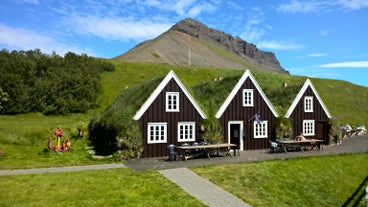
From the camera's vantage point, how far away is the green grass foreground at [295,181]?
51.4ft

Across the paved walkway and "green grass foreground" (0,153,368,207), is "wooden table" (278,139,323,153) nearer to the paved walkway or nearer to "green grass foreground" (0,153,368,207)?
"green grass foreground" (0,153,368,207)

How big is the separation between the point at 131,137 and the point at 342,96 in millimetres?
61836

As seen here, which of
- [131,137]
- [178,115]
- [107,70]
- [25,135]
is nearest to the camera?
[131,137]

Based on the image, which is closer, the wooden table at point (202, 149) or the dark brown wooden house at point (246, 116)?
Result: the wooden table at point (202, 149)

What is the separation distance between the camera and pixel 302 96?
29.9 meters

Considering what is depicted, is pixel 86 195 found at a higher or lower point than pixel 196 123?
lower

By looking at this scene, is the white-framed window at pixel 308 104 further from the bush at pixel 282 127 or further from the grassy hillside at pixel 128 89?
the bush at pixel 282 127

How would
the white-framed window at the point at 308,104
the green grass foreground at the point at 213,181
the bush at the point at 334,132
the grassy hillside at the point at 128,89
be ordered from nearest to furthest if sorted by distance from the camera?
the green grass foreground at the point at 213,181, the grassy hillside at the point at 128,89, the white-framed window at the point at 308,104, the bush at the point at 334,132

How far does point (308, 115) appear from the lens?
3011 centimetres

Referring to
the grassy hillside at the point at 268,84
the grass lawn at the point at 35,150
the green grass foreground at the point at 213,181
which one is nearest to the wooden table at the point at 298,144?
the green grass foreground at the point at 213,181

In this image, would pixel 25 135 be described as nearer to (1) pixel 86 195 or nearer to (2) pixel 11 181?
(2) pixel 11 181

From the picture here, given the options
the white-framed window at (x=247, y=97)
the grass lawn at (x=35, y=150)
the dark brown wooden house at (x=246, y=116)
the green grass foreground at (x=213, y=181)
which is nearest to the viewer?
the green grass foreground at (x=213, y=181)

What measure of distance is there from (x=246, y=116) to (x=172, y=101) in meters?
6.60

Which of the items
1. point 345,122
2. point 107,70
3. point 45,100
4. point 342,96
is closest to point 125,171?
point 45,100
